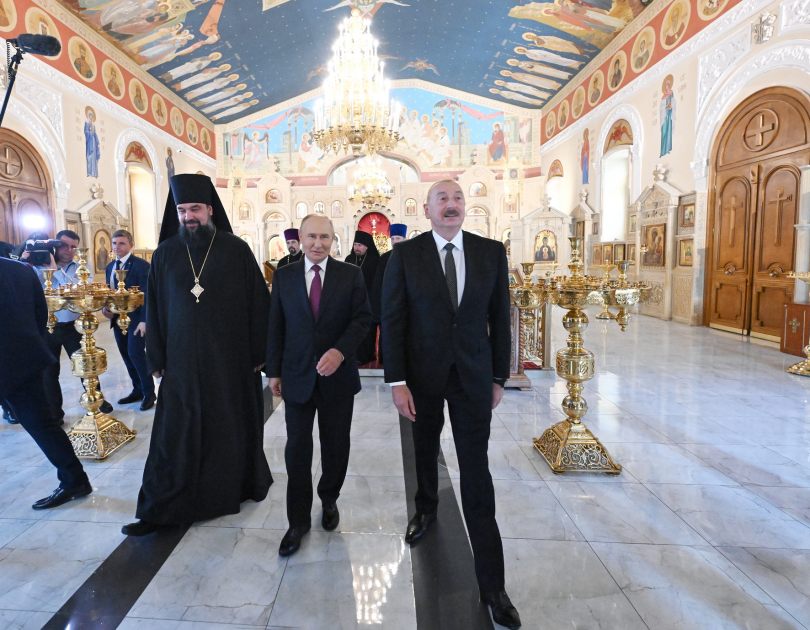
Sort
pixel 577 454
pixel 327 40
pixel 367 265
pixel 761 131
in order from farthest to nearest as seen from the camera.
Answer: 1. pixel 327 40
2. pixel 761 131
3. pixel 367 265
4. pixel 577 454

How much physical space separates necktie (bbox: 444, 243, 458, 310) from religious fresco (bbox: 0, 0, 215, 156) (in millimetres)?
10919

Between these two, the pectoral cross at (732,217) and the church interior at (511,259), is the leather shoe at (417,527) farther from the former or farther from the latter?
the pectoral cross at (732,217)

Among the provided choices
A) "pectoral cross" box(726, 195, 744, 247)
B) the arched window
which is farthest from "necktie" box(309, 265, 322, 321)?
the arched window

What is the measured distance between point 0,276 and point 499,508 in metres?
2.93

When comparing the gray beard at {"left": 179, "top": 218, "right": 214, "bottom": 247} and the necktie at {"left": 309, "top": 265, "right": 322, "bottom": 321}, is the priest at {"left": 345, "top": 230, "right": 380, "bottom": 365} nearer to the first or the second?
the gray beard at {"left": 179, "top": 218, "right": 214, "bottom": 247}

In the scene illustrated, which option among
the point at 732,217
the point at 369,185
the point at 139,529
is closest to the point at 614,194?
the point at 732,217

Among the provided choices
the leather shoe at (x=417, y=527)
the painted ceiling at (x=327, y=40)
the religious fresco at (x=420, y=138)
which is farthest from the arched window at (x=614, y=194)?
the leather shoe at (x=417, y=527)

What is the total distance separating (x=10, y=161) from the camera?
29.0 feet

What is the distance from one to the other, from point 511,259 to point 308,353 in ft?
49.6

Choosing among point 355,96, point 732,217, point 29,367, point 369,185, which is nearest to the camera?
point 29,367

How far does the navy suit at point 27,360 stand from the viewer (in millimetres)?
2379

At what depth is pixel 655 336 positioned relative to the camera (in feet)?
27.3

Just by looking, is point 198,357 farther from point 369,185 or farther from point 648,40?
point 369,185

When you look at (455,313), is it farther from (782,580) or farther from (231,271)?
(782,580)
